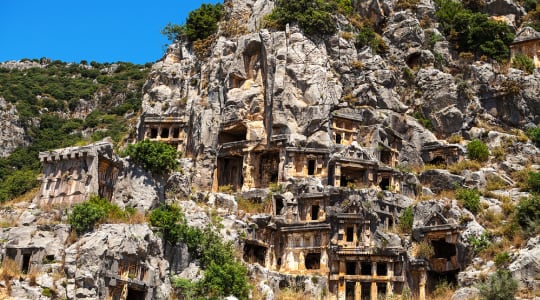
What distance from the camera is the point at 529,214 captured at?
50.4 metres

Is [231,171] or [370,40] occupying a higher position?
[370,40]

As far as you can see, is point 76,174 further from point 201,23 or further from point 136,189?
point 201,23

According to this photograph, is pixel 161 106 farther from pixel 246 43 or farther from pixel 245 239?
pixel 245 239

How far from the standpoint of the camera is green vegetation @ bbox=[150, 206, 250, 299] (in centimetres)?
4528

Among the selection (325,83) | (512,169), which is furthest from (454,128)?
(325,83)

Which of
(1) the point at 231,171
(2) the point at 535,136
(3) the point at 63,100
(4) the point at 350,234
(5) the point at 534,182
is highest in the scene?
(3) the point at 63,100

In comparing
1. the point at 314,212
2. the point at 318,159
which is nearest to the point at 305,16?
the point at 318,159

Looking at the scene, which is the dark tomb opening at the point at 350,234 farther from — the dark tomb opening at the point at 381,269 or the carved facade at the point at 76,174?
the carved facade at the point at 76,174

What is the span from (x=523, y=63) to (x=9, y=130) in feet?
234

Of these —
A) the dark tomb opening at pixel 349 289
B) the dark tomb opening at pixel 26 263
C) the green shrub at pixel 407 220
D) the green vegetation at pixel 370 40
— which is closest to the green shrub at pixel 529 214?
the green shrub at pixel 407 220

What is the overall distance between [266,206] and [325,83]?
46.4ft

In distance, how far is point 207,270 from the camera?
4662 centimetres

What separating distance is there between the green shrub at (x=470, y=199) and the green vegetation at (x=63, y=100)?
45563 mm

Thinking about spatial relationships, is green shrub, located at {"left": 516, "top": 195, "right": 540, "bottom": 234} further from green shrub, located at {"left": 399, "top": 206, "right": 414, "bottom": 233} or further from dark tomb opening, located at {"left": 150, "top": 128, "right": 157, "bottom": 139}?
dark tomb opening, located at {"left": 150, "top": 128, "right": 157, "bottom": 139}
